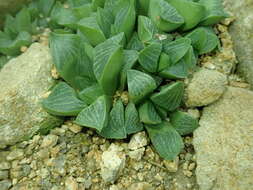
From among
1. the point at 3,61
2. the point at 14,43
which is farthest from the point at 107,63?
the point at 3,61

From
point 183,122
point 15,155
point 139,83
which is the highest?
point 139,83

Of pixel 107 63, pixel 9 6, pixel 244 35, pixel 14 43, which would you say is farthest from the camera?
pixel 9 6

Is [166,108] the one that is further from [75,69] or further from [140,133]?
[75,69]

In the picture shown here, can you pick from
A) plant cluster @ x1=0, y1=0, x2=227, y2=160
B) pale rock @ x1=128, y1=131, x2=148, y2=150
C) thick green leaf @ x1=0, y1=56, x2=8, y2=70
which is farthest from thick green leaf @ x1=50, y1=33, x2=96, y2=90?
thick green leaf @ x1=0, y1=56, x2=8, y2=70

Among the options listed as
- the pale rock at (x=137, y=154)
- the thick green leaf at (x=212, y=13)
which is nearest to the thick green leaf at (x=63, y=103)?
the pale rock at (x=137, y=154)

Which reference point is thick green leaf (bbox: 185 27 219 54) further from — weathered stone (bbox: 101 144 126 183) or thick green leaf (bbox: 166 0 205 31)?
weathered stone (bbox: 101 144 126 183)

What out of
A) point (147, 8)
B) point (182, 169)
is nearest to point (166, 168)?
point (182, 169)

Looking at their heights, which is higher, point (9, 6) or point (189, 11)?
point (189, 11)

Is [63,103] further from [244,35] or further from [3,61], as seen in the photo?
[244,35]
